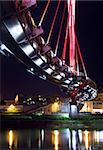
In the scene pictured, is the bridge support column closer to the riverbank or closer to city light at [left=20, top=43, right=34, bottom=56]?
the riverbank

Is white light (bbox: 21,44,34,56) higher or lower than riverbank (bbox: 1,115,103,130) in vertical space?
higher

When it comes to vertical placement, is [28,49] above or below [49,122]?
above

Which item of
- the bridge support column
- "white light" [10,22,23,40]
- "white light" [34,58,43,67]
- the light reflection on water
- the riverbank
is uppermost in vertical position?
"white light" [10,22,23,40]

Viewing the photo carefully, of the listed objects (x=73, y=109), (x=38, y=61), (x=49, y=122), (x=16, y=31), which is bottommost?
(x=49, y=122)

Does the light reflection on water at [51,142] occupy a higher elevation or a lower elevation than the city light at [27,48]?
lower

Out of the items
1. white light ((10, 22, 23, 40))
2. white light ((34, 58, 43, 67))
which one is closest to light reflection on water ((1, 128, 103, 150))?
white light ((10, 22, 23, 40))

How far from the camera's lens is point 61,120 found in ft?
133

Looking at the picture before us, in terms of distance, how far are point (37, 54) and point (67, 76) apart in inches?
761

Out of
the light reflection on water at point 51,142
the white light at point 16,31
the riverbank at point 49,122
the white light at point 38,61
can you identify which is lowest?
the riverbank at point 49,122

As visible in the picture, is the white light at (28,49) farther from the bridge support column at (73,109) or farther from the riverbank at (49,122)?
the bridge support column at (73,109)

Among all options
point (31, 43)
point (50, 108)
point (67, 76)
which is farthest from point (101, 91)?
point (31, 43)

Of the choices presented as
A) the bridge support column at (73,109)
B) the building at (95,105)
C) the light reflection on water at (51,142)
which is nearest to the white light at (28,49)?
the light reflection on water at (51,142)

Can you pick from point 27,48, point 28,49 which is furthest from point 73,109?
point 27,48

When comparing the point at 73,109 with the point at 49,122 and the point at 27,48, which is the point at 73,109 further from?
the point at 27,48
